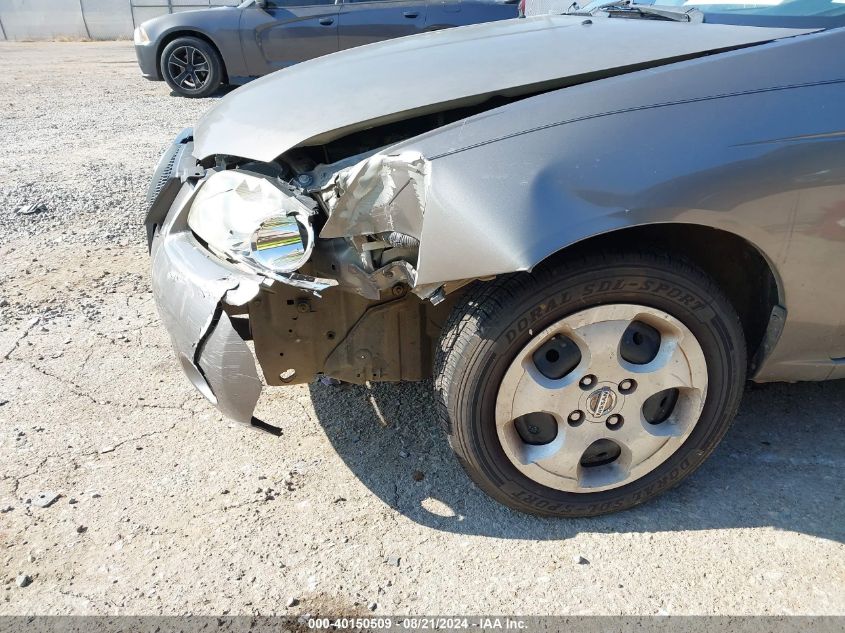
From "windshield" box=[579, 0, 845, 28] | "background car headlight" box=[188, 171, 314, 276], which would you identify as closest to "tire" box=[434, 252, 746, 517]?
"background car headlight" box=[188, 171, 314, 276]

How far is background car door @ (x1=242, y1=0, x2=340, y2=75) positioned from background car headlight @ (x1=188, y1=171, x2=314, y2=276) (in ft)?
22.7

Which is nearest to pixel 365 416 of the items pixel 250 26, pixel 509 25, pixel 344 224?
pixel 344 224

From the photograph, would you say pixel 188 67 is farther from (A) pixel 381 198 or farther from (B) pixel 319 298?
(A) pixel 381 198

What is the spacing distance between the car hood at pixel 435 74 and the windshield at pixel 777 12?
109 millimetres

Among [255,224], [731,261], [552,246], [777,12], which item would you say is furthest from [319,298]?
[777,12]

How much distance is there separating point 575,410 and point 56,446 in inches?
75.4

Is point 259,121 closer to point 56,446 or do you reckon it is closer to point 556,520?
point 56,446

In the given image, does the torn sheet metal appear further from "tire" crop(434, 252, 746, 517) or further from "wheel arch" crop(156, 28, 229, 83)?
"wheel arch" crop(156, 28, 229, 83)

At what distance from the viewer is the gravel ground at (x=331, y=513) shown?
1973 mm

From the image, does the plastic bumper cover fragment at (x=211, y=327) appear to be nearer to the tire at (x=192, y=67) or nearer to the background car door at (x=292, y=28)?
the background car door at (x=292, y=28)

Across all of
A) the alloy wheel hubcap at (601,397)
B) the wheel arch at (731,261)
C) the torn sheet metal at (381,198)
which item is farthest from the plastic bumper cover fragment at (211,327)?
the wheel arch at (731,261)

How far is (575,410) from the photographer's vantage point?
2.03 m

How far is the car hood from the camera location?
2068 millimetres

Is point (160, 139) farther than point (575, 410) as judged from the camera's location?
Yes
